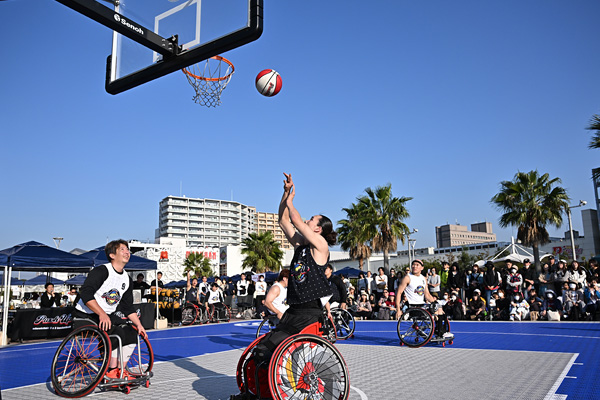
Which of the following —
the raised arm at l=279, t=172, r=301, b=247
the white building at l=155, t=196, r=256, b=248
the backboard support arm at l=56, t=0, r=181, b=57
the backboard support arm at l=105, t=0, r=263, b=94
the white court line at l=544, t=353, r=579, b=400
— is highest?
the white building at l=155, t=196, r=256, b=248

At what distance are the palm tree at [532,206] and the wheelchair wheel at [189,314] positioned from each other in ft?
56.3

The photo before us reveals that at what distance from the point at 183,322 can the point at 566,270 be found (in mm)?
14170

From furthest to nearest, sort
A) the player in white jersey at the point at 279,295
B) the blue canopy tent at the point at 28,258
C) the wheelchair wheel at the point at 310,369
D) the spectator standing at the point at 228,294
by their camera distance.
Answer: the spectator standing at the point at 228,294 → the blue canopy tent at the point at 28,258 → the player in white jersey at the point at 279,295 → the wheelchair wheel at the point at 310,369

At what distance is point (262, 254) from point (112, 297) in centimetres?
4904

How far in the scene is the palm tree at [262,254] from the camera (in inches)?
2143

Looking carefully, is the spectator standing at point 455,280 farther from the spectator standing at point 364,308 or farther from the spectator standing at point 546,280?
the spectator standing at point 364,308

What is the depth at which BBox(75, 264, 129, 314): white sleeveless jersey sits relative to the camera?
596 cm

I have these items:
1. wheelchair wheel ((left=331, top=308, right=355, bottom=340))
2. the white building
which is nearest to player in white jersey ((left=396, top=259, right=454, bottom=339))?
wheelchair wheel ((left=331, top=308, right=355, bottom=340))

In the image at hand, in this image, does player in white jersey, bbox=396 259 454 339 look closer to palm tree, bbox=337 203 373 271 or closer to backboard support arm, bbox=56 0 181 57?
backboard support arm, bbox=56 0 181 57

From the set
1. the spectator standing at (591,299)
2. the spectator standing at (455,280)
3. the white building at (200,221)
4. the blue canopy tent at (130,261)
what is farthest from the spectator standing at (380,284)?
the white building at (200,221)

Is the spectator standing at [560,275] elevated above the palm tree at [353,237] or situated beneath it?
situated beneath

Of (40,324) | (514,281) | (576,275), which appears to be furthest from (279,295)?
(576,275)

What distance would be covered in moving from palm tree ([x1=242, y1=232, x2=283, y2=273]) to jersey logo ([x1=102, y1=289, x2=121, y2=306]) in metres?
48.1

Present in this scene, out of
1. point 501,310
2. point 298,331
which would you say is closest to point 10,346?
point 298,331
